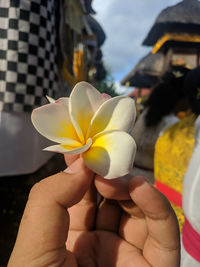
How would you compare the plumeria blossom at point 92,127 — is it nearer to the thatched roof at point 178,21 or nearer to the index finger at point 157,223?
the index finger at point 157,223

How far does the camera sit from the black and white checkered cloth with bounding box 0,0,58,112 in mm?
872

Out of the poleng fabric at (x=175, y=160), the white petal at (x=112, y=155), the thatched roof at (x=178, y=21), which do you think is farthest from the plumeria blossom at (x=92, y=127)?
the poleng fabric at (x=175, y=160)

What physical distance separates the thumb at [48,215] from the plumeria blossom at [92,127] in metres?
0.04

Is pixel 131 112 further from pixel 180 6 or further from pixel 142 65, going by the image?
pixel 142 65

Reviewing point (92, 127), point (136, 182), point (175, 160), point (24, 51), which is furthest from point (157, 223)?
point (24, 51)

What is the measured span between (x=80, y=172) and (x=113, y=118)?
97 millimetres

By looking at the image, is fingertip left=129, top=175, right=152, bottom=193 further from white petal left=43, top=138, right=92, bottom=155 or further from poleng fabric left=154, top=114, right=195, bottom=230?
poleng fabric left=154, top=114, right=195, bottom=230

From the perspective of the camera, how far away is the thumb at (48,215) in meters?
0.36

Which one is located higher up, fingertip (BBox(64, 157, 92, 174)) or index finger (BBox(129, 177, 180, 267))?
fingertip (BBox(64, 157, 92, 174))

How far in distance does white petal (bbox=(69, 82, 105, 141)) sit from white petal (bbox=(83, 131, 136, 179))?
3 centimetres

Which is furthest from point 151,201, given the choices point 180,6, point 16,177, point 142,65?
point 142,65

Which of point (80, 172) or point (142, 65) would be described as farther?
point (142, 65)

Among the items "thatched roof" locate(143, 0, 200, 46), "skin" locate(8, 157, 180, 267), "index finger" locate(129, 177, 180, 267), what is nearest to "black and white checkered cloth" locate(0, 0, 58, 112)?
"thatched roof" locate(143, 0, 200, 46)

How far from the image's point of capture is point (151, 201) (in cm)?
37
